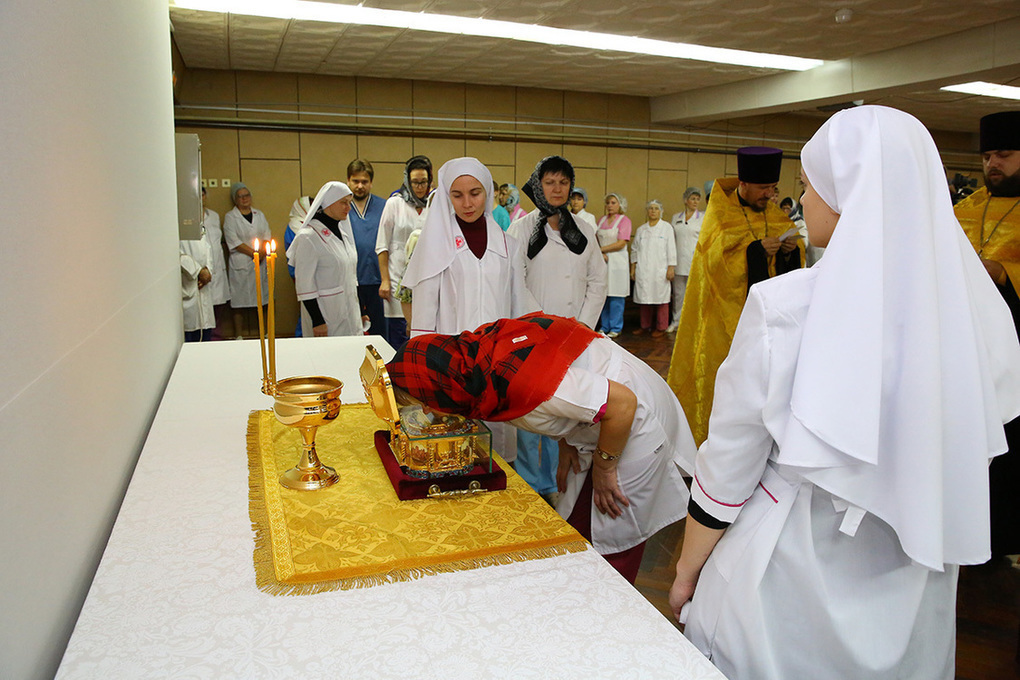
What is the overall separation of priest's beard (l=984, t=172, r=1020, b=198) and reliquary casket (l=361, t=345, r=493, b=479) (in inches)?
97.4

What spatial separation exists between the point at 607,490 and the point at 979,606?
156cm

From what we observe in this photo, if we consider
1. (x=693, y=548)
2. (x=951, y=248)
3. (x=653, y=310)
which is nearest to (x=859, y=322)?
(x=951, y=248)

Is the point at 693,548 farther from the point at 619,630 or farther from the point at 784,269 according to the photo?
the point at 784,269

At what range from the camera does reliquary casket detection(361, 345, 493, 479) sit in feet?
5.16

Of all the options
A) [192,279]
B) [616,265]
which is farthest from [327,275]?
[616,265]

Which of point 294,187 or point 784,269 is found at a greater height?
point 294,187

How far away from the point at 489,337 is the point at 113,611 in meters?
0.93

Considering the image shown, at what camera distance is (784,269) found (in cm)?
354

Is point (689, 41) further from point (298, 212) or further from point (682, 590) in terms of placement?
point (682, 590)

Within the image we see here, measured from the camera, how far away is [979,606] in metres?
2.50

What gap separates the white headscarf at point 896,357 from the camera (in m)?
1.05

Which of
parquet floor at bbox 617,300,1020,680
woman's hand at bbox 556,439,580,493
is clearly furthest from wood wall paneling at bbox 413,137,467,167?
woman's hand at bbox 556,439,580,493

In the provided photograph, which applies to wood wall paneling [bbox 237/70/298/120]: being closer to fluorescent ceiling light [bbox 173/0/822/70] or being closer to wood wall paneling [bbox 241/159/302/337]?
wood wall paneling [bbox 241/159/302/337]

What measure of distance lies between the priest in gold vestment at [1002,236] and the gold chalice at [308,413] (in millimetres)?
2267
